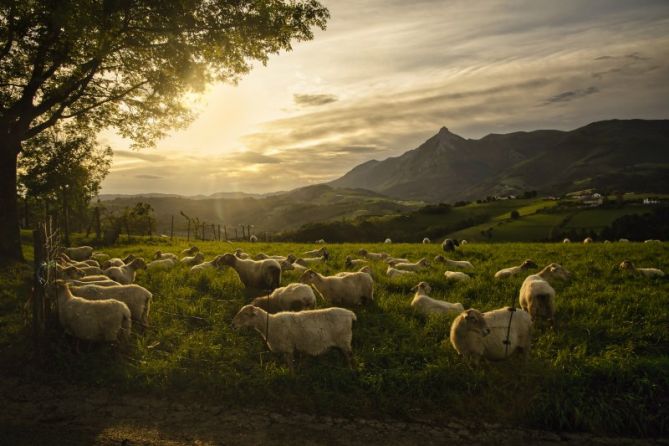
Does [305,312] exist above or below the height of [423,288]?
above

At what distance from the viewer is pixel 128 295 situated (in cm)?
1098

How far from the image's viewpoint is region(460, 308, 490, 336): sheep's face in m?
8.37

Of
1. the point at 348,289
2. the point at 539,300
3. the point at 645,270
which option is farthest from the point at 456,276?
the point at 645,270

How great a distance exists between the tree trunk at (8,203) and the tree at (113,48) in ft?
0.12

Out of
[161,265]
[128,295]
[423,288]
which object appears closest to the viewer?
[128,295]

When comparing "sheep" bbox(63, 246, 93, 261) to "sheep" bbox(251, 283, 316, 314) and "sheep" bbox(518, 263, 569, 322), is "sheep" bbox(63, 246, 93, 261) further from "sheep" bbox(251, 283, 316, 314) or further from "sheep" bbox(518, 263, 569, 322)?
"sheep" bbox(518, 263, 569, 322)

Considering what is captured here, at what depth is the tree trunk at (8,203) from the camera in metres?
17.6

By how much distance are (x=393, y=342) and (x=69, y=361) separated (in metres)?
7.43

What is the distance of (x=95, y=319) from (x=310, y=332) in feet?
16.9

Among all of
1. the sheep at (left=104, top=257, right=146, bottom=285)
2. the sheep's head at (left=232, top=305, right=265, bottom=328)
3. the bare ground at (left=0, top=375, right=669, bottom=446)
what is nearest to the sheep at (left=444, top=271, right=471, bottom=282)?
the sheep's head at (left=232, top=305, right=265, bottom=328)

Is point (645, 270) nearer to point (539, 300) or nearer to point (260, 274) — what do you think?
point (539, 300)

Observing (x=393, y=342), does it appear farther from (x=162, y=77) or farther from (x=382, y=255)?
(x=162, y=77)

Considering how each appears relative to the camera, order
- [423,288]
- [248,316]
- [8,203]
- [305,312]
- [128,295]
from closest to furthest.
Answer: [305,312] → [248,316] → [128,295] → [423,288] → [8,203]

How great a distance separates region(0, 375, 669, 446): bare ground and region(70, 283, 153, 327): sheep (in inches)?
126
